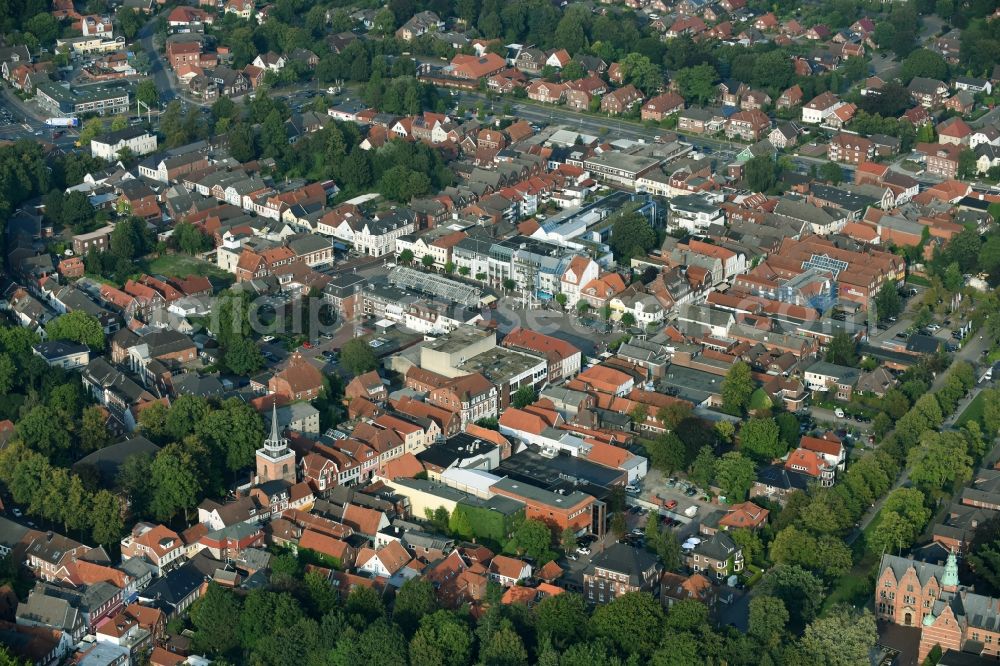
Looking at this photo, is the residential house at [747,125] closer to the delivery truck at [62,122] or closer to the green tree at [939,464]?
the delivery truck at [62,122]

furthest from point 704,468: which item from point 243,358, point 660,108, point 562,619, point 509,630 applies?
point 660,108

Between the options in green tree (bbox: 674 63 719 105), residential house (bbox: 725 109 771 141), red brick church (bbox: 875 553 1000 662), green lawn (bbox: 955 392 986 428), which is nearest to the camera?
red brick church (bbox: 875 553 1000 662)

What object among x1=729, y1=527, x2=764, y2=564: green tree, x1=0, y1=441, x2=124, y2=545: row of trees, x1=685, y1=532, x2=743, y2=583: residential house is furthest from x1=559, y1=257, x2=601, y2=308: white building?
x1=0, y1=441, x2=124, y2=545: row of trees

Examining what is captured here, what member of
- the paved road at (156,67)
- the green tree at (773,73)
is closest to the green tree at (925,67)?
the green tree at (773,73)

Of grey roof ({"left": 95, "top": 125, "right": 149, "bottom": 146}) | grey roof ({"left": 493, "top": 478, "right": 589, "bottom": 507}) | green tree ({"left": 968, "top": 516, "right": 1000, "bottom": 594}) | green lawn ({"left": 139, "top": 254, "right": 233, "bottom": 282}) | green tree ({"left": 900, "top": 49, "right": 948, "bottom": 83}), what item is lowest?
green lawn ({"left": 139, "top": 254, "right": 233, "bottom": 282})

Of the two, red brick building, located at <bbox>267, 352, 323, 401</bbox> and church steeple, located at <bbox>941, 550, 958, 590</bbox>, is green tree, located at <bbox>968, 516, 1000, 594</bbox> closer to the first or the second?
church steeple, located at <bbox>941, 550, 958, 590</bbox>

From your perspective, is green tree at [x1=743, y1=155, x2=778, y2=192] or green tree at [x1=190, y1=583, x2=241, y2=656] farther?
green tree at [x1=743, y1=155, x2=778, y2=192]

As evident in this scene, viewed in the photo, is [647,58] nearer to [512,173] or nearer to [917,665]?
[512,173]
